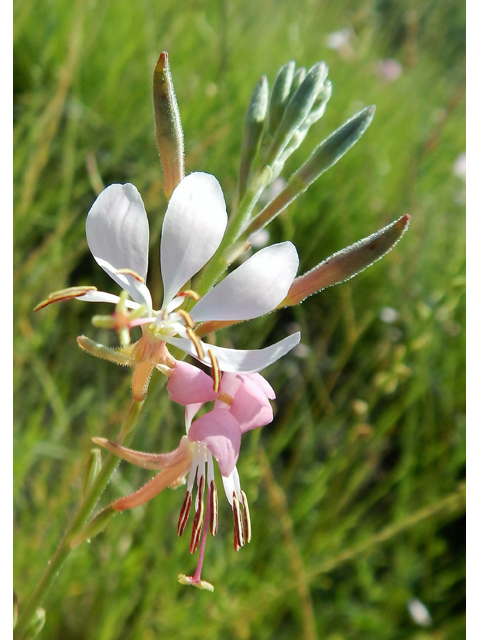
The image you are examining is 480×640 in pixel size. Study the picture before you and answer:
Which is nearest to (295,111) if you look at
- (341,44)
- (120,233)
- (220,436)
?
(120,233)

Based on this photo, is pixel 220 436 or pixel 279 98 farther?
pixel 279 98

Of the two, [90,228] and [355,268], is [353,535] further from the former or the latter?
[90,228]

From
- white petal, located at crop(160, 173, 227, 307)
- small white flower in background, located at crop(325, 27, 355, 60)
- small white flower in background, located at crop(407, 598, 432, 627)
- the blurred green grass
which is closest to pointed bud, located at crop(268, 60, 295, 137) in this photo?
white petal, located at crop(160, 173, 227, 307)

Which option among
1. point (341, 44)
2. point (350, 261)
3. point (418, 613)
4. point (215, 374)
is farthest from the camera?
point (341, 44)

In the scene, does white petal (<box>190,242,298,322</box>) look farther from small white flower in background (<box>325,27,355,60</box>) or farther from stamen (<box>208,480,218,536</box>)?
small white flower in background (<box>325,27,355,60</box>)

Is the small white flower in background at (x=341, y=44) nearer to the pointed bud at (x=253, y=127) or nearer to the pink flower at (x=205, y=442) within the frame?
the pointed bud at (x=253, y=127)

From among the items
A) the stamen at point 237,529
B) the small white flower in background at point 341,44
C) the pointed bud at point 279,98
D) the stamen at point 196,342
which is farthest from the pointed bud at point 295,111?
the small white flower in background at point 341,44

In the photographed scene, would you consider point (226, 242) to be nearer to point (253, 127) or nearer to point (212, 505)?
point (253, 127)
